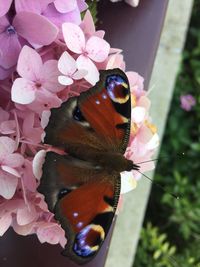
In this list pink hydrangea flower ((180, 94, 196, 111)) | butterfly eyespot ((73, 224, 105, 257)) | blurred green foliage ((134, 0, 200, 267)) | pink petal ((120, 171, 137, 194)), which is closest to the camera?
butterfly eyespot ((73, 224, 105, 257))

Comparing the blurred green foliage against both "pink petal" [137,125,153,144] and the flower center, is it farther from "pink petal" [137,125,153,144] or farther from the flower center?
the flower center

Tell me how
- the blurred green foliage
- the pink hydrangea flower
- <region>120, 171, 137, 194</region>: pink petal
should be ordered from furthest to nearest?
the pink hydrangea flower < the blurred green foliage < <region>120, 171, 137, 194</region>: pink petal

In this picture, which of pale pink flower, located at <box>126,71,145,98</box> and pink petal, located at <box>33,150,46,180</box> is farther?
pale pink flower, located at <box>126,71,145,98</box>

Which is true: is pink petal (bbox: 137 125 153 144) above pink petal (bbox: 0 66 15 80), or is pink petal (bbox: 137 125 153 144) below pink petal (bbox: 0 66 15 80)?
below

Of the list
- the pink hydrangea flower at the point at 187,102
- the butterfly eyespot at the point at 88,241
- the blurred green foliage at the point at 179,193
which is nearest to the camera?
the butterfly eyespot at the point at 88,241

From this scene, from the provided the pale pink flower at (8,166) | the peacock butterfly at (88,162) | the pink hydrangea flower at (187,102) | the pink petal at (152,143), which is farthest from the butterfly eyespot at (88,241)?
the pink hydrangea flower at (187,102)

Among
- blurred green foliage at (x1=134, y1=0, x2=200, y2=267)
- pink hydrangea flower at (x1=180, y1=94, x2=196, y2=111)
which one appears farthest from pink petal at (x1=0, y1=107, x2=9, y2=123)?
pink hydrangea flower at (x1=180, y1=94, x2=196, y2=111)

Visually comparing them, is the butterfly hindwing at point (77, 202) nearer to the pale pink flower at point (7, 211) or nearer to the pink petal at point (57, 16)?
the pale pink flower at point (7, 211)

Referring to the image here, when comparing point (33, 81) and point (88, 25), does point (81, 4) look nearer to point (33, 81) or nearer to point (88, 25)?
point (88, 25)

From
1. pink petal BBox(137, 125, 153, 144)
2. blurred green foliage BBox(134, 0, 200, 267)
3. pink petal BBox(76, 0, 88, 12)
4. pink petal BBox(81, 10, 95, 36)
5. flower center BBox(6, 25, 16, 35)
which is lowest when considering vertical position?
blurred green foliage BBox(134, 0, 200, 267)
